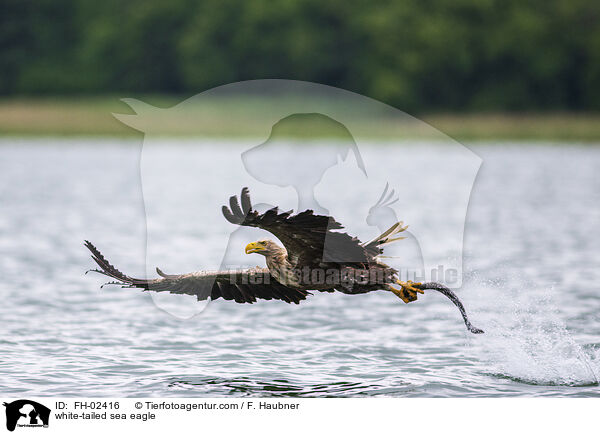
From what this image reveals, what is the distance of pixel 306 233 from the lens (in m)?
8.46

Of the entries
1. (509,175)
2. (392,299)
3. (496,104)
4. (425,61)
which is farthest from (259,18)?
(392,299)

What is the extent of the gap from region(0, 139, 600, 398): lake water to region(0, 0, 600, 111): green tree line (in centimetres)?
4008

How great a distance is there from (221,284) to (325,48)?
→ 203ft

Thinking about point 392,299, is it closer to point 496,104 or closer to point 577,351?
point 577,351

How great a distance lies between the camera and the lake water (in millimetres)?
10164

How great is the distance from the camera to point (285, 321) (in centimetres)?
1362

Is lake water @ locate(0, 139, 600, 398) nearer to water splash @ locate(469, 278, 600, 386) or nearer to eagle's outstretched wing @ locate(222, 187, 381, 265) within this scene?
water splash @ locate(469, 278, 600, 386)
